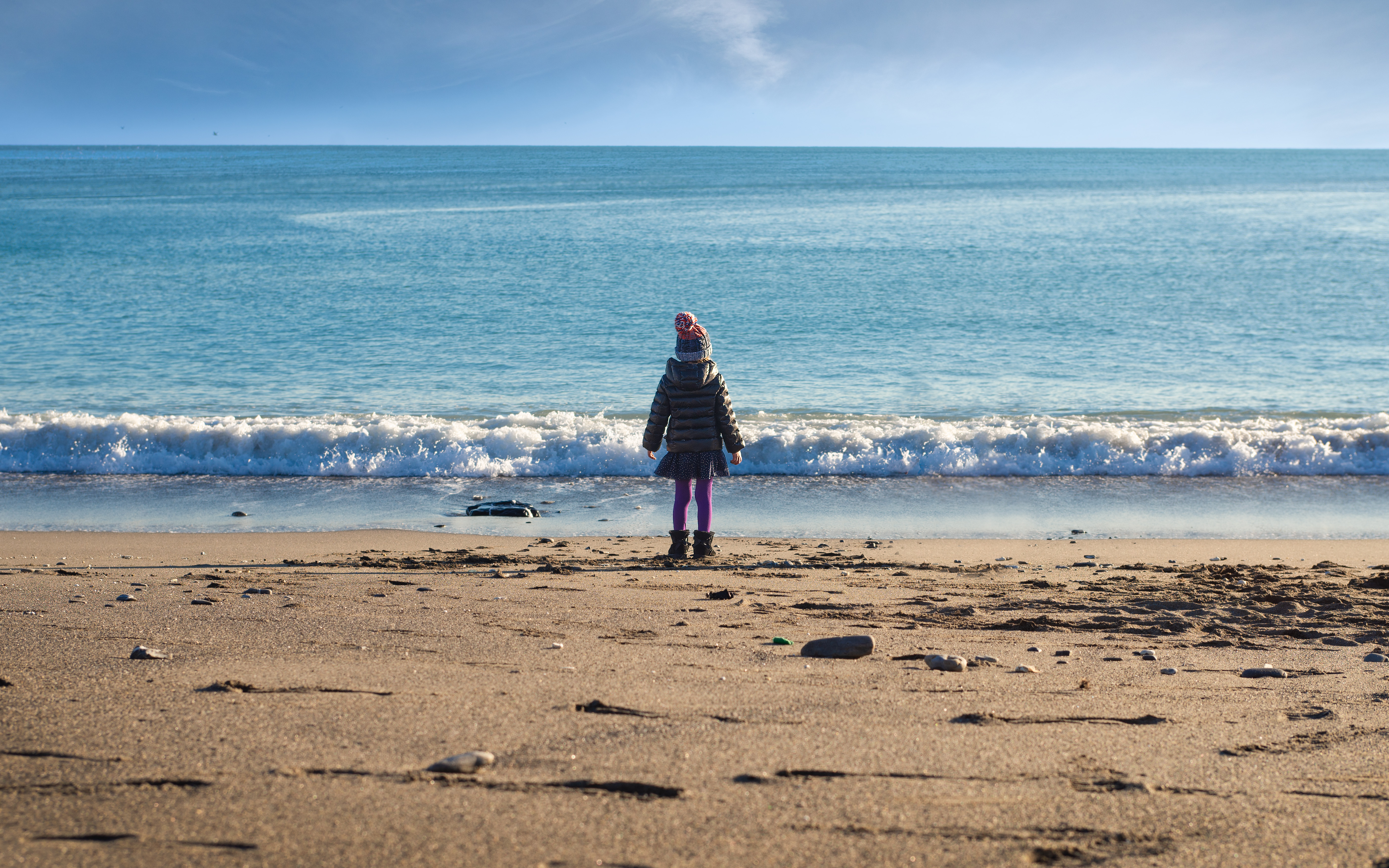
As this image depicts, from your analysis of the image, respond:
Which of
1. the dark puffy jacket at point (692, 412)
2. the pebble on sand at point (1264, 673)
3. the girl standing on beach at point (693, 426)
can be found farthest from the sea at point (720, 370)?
the pebble on sand at point (1264, 673)

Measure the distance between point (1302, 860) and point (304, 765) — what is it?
293cm

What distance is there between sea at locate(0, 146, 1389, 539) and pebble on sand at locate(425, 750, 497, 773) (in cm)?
601

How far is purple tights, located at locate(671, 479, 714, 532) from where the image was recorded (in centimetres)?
741

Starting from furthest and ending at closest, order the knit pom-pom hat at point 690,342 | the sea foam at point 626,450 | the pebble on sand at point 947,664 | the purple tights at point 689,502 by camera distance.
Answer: the sea foam at point 626,450 → the purple tights at point 689,502 → the knit pom-pom hat at point 690,342 → the pebble on sand at point 947,664

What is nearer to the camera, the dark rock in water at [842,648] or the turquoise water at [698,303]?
the dark rock in water at [842,648]

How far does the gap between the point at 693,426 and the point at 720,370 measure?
37.7ft

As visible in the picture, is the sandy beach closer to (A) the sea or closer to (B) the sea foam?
(A) the sea

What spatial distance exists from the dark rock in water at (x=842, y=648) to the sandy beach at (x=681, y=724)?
6 centimetres

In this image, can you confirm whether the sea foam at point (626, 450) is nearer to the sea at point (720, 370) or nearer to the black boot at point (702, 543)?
the sea at point (720, 370)

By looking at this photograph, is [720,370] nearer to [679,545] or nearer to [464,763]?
[679,545]

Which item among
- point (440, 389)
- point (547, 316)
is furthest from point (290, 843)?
point (547, 316)

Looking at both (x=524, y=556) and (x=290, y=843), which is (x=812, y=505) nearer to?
(x=524, y=556)

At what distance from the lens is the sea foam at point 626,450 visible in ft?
38.0

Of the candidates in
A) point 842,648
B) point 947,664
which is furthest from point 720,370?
point 947,664
